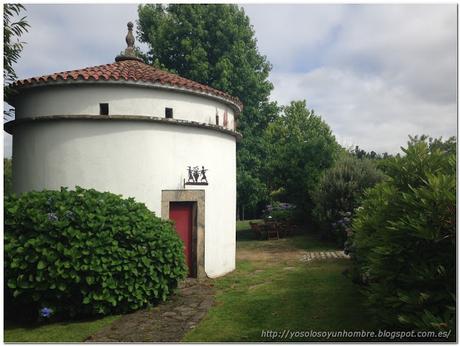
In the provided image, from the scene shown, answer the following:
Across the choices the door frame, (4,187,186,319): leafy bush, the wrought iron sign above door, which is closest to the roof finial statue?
the wrought iron sign above door

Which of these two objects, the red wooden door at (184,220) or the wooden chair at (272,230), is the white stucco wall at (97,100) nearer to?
the red wooden door at (184,220)

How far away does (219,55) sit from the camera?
75.6 feet

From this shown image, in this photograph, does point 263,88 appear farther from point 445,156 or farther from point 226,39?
point 445,156

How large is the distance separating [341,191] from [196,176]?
371 inches

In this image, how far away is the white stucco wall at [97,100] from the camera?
8617 mm

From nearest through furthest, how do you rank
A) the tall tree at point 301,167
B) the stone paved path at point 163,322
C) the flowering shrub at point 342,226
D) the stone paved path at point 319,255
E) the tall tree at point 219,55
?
the stone paved path at point 163,322 → the stone paved path at point 319,255 → the flowering shrub at point 342,226 → the tall tree at point 301,167 → the tall tree at point 219,55

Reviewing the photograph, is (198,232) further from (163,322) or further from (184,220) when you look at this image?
(163,322)

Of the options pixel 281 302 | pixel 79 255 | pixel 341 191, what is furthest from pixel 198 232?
pixel 341 191

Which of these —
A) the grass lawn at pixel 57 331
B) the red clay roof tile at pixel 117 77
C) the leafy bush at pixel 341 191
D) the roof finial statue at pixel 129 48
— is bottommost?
the grass lawn at pixel 57 331

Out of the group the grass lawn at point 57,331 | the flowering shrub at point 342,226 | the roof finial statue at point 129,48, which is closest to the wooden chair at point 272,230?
the flowering shrub at point 342,226

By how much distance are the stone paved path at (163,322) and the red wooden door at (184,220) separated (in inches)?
56.4

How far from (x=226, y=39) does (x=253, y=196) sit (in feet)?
33.8

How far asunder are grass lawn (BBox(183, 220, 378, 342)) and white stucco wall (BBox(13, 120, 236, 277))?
307 cm

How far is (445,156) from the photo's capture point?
6.00 metres
